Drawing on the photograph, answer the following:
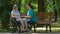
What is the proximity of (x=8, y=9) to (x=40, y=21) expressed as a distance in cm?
186

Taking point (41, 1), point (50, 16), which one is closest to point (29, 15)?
point (50, 16)

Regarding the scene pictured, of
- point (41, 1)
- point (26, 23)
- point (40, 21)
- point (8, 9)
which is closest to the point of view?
point (26, 23)

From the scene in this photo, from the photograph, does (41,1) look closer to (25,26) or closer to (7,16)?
(7,16)

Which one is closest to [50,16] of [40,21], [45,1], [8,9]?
[40,21]

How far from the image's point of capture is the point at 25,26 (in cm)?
938

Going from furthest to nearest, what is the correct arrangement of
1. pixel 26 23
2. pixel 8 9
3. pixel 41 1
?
pixel 41 1 < pixel 8 9 < pixel 26 23

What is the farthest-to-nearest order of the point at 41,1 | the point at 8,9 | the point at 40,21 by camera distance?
the point at 41,1
the point at 8,9
the point at 40,21

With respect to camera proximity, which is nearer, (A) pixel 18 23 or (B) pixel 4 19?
(A) pixel 18 23

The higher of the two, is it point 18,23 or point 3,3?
point 3,3

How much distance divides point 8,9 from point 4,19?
56 cm

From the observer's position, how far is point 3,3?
11062 millimetres

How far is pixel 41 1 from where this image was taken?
13055 millimetres

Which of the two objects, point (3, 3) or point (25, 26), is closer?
point (25, 26)

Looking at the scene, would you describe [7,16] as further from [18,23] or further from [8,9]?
[18,23]
